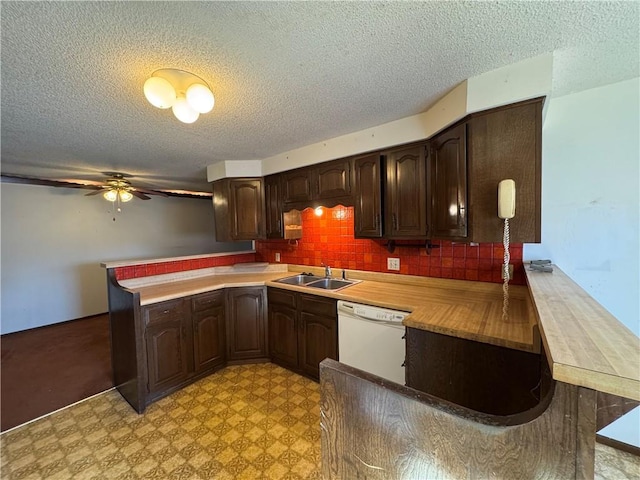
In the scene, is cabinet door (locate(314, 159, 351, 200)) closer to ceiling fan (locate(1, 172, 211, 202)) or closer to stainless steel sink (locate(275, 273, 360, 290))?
stainless steel sink (locate(275, 273, 360, 290))

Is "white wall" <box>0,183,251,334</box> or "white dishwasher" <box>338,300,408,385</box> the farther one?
"white wall" <box>0,183,251,334</box>

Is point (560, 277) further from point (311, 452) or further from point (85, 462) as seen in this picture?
point (85, 462)

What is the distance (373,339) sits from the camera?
2051mm

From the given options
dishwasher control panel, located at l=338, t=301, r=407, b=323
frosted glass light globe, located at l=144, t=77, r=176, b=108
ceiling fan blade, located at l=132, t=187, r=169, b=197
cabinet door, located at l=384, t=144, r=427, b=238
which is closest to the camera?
frosted glass light globe, located at l=144, t=77, r=176, b=108

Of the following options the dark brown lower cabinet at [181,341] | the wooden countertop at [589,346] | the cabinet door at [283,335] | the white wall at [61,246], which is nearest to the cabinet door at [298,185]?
the cabinet door at [283,335]

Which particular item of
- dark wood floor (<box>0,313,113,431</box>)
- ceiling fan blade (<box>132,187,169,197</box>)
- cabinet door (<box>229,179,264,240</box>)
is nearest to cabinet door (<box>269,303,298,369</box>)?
cabinet door (<box>229,179,264,240</box>)

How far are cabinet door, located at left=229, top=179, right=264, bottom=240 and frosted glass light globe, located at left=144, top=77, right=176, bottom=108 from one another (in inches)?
74.3

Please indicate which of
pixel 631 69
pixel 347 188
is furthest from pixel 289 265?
pixel 631 69

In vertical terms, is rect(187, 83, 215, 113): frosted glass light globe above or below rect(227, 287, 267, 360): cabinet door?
above

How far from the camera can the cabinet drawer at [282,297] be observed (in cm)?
265

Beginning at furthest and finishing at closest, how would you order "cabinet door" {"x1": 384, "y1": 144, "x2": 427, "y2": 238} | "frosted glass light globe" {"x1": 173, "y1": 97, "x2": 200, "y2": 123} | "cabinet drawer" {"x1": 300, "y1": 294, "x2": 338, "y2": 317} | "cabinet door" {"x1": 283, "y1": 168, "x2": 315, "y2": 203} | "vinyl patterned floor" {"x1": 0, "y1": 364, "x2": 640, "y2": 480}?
"cabinet door" {"x1": 283, "y1": 168, "x2": 315, "y2": 203}, "cabinet drawer" {"x1": 300, "y1": 294, "x2": 338, "y2": 317}, "cabinet door" {"x1": 384, "y1": 144, "x2": 427, "y2": 238}, "vinyl patterned floor" {"x1": 0, "y1": 364, "x2": 640, "y2": 480}, "frosted glass light globe" {"x1": 173, "y1": 97, "x2": 200, "y2": 123}

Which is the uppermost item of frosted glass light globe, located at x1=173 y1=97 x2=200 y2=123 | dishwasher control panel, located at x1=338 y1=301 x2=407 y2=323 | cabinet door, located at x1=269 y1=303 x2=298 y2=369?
frosted glass light globe, located at x1=173 y1=97 x2=200 y2=123

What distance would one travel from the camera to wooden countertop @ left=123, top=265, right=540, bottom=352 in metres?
1.35

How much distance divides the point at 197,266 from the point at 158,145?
1424 mm
